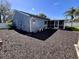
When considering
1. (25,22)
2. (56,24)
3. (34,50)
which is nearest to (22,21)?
(25,22)

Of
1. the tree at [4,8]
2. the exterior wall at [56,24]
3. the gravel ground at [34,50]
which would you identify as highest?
the tree at [4,8]

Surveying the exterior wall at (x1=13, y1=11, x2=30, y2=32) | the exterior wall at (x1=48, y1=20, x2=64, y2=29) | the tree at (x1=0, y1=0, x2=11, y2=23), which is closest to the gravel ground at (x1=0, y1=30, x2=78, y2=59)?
the exterior wall at (x1=13, y1=11, x2=30, y2=32)

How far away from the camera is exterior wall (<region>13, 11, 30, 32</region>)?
17500 mm

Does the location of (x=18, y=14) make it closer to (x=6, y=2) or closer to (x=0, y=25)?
(x=0, y=25)

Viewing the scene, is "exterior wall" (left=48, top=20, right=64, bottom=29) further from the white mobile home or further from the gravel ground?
the gravel ground

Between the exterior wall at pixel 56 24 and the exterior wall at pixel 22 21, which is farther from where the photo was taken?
the exterior wall at pixel 56 24

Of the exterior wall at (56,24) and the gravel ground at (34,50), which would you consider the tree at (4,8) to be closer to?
the exterior wall at (56,24)

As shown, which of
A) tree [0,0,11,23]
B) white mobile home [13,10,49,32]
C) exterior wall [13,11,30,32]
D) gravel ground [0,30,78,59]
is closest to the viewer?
gravel ground [0,30,78,59]

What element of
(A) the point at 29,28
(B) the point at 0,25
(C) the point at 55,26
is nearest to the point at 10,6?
(B) the point at 0,25

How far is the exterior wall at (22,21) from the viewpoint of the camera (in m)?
17.5

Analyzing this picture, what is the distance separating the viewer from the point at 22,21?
18641 mm

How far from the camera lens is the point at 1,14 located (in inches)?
1401

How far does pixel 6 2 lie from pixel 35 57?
33.2 meters

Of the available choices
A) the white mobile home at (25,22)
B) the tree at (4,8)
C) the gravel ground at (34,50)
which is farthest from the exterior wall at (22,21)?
the tree at (4,8)
